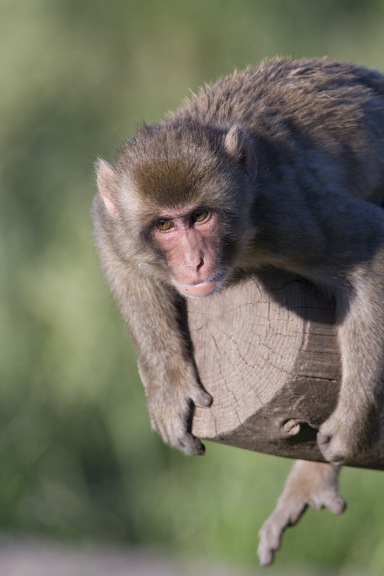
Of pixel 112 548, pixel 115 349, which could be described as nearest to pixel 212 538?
pixel 112 548

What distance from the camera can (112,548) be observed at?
8.84 m

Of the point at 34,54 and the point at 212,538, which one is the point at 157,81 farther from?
the point at 212,538

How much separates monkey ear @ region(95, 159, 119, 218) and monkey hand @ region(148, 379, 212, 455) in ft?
3.07

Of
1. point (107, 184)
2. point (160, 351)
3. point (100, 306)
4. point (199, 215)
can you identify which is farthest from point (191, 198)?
point (100, 306)

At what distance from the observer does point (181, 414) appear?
3994mm

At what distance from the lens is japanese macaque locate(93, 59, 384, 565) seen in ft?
12.0

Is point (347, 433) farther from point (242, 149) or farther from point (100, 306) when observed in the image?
point (100, 306)

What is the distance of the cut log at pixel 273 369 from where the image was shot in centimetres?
343

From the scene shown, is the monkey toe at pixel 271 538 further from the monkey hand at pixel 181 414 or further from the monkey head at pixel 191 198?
the monkey head at pixel 191 198

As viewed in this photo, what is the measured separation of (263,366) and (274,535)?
1.71 meters

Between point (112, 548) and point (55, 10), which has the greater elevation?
point (55, 10)

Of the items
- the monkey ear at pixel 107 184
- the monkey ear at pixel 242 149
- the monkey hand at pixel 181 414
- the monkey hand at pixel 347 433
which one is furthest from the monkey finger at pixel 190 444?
the monkey ear at pixel 242 149

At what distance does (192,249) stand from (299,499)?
1.97m

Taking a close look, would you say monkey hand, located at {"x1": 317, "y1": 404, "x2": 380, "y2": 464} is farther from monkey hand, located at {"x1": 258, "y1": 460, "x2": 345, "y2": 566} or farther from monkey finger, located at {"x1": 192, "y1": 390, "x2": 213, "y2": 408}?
monkey hand, located at {"x1": 258, "y1": 460, "x2": 345, "y2": 566}
